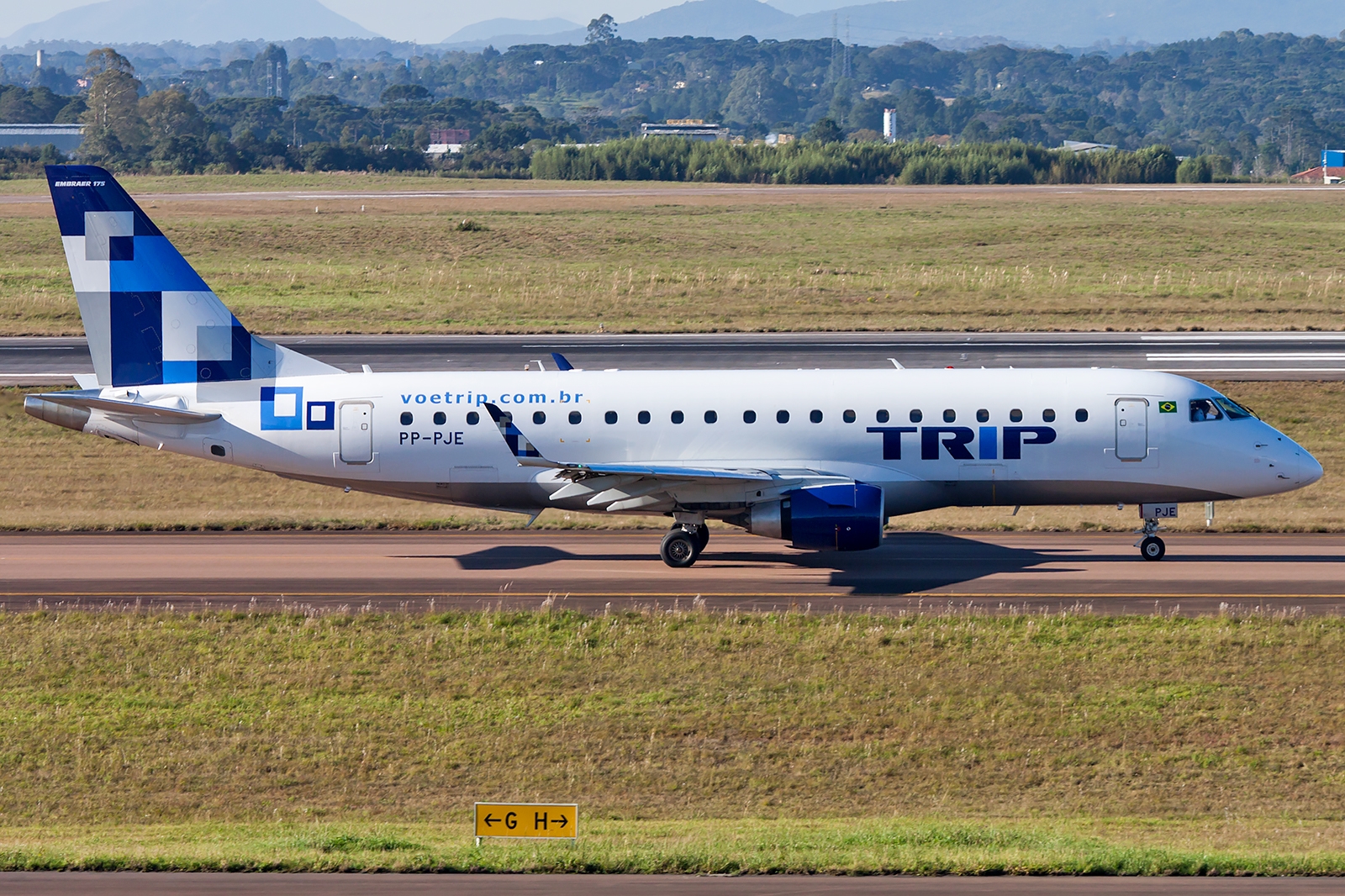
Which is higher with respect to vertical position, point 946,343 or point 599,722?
point 946,343

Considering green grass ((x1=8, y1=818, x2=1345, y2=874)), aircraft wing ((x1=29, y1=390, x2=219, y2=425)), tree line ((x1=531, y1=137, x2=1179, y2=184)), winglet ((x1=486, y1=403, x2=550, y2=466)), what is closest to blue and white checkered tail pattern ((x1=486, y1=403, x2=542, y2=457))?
winglet ((x1=486, y1=403, x2=550, y2=466))

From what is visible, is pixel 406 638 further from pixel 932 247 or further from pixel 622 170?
pixel 622 170

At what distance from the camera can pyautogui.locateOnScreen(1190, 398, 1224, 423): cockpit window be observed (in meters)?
34.3

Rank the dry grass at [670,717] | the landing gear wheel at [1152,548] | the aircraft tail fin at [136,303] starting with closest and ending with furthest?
the dry grass at [670,717], the landing gear wheel at [1152,548], the aircraft tail fin at [136,303]

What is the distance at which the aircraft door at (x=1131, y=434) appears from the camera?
3406 centimetres

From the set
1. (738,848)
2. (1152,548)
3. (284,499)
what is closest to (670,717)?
(738,848)

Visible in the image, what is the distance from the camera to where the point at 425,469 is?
116 feet

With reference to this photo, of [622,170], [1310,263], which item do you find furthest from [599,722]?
[622,170]

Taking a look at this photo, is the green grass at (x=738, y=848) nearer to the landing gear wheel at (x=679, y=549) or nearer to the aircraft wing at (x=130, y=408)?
the landing gear wheel at (x=679, y=549)

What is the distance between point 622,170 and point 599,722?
547ft

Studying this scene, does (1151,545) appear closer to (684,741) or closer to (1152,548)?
(1152,548)

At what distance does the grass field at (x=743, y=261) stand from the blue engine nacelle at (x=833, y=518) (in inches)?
Answer: 1541

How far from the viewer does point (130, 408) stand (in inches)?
1368

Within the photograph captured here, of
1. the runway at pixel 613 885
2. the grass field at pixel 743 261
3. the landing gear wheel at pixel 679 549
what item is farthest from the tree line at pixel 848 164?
the runway at pixel 613 885
